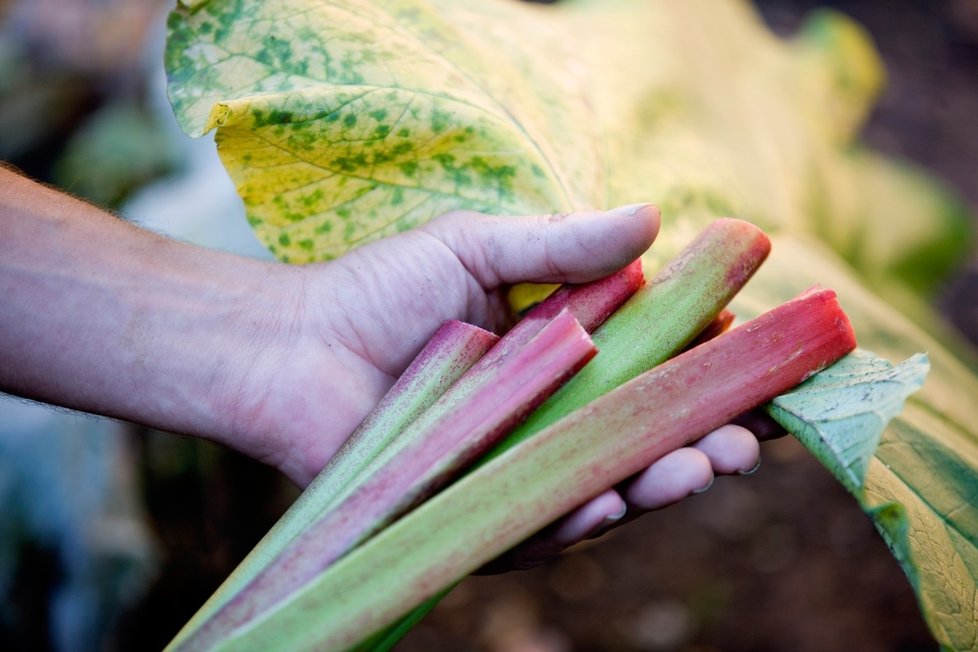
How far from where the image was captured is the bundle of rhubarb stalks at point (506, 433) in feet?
3.16

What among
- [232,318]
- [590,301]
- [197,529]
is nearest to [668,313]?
[590,301]

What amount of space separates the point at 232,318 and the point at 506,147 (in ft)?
1.89

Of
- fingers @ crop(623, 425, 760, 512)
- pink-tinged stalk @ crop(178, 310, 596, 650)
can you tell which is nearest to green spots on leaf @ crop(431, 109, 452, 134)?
pink-tinged stalk @ crop(178, 310, 596, 650)

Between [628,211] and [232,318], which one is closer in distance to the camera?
[628,211]

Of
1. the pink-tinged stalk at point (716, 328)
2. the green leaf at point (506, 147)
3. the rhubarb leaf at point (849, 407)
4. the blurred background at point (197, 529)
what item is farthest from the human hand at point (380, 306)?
the blurred background at point (197, 529)

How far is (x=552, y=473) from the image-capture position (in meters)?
1.04

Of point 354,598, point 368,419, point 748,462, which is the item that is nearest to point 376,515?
point 354,598

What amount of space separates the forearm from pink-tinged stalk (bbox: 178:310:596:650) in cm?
41

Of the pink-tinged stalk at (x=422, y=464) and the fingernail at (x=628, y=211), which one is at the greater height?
the fingernail at (x=628, y=211)

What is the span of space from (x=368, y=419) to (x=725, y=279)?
608mm

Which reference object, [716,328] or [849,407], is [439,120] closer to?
[716,328]

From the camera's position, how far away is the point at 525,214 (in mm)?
Result: 1407

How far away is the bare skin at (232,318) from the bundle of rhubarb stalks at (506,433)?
0.42ft

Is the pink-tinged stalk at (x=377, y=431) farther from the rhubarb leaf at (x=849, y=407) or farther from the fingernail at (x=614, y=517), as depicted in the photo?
the rhubarb leaf at (x=849, y=407)
